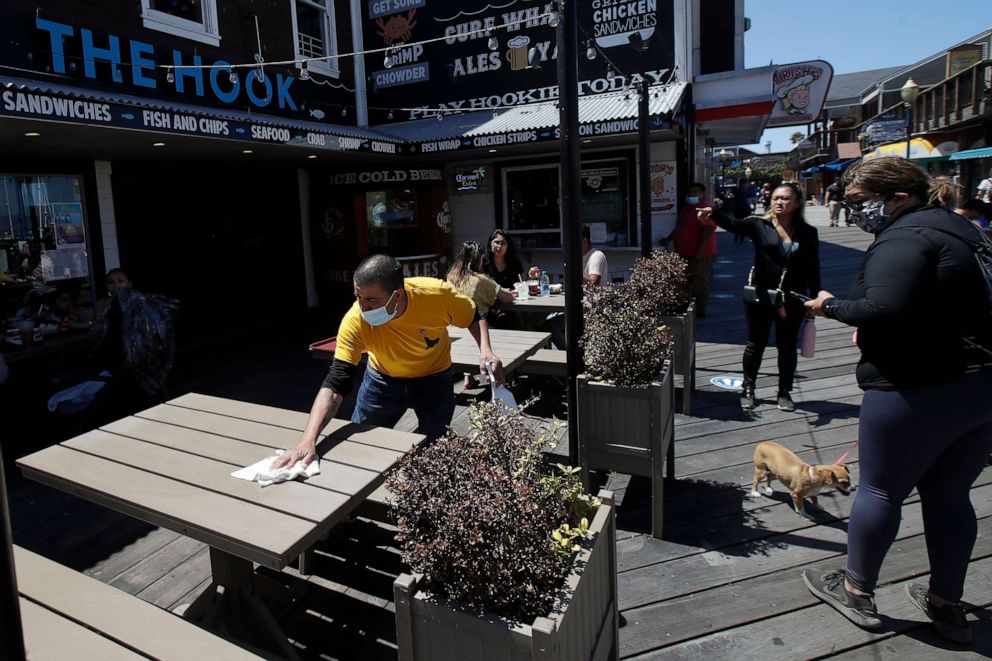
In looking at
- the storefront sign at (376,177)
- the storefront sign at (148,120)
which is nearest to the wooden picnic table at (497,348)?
the storefront sign at (148,120)

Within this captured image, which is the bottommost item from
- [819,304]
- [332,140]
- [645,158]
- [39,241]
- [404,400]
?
[404,400]

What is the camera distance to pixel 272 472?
2.27 meters

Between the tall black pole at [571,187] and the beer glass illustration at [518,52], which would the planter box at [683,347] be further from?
the beer glass illustration at [518,52]

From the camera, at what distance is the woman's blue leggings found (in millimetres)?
2148

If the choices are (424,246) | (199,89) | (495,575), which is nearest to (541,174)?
(424,246)

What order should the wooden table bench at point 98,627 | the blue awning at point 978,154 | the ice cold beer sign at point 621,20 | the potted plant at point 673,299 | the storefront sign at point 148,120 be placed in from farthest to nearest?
the blue awning at point 978,154 → the ice cold beer sign at point 621,20 → the storefront sign at point 148,120 → the potted plant at point 673,299 → the wooden table bench at point 98,627

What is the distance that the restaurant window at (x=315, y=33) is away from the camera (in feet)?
32.7

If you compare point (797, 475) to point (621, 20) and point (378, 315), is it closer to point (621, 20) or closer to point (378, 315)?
point (378, 315)

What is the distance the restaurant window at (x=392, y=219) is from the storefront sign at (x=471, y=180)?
848 mm

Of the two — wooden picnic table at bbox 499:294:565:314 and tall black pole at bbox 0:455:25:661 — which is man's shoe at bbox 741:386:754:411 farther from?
tall black pole at bbox 0:455:25:661

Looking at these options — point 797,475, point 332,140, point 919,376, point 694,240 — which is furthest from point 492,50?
point 919,376

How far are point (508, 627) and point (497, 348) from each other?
10.2 feet

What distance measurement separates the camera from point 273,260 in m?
11.2

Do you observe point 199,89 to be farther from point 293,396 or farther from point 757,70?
point 757,70
